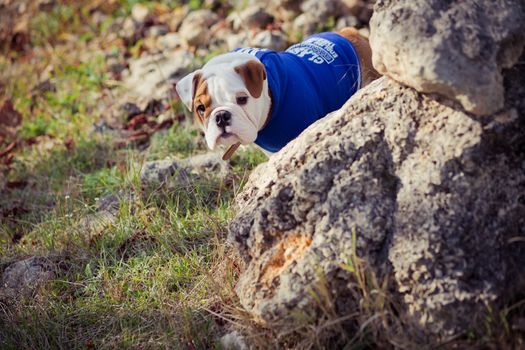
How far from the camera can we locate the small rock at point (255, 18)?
229 inches

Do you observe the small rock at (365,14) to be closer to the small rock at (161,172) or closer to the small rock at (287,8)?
the small rock at (287,8)

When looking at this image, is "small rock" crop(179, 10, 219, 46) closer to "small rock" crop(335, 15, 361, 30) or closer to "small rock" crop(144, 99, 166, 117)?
"small rock" crop(144, 99, 166, 117)

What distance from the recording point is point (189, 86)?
365 centimetres

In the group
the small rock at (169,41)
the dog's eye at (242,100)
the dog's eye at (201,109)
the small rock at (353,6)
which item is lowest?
the small rock at (169,41)

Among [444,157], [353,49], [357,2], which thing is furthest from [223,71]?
[357,2]

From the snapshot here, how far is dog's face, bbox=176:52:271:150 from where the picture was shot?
136 inches

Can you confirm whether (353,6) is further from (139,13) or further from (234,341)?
(234,341)

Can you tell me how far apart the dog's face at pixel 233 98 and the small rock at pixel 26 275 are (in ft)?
3.64

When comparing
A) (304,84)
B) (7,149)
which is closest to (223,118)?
(304,84)

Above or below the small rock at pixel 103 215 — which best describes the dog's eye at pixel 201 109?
above

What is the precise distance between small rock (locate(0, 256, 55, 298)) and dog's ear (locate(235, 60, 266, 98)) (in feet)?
4.67

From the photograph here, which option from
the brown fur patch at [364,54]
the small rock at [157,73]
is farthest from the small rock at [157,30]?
the brown fur patch at [364,54]

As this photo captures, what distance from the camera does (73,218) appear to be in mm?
4020

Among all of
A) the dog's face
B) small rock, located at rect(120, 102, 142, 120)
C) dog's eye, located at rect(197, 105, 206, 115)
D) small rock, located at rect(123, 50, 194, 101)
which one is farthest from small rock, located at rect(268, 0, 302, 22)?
dog's eye, located at rect(197, 105, 206, 115)
